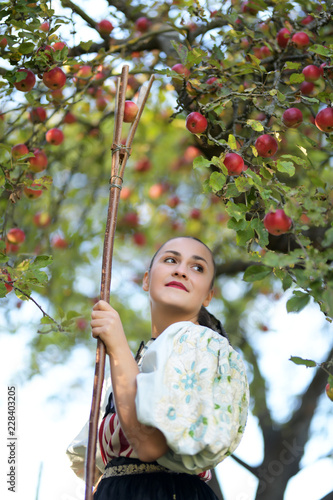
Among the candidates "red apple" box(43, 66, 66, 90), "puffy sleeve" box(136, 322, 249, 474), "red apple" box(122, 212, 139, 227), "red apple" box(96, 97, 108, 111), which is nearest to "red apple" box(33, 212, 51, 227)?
"red apple" box(122, 212, 139, 227)

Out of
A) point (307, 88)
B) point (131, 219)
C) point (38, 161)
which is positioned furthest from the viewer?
point (131, 219)

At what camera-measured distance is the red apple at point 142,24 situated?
3.11m

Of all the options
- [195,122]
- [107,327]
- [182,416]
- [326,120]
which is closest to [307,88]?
[326,120]

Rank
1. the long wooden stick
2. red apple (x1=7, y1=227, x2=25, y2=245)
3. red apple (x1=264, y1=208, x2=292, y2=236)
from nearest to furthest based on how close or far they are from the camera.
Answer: the long wooden stick < red apple (x1=264, y1=208, x2=292, y2=236) < red apple (x1=7, y1=227, x2=25, y2=245)

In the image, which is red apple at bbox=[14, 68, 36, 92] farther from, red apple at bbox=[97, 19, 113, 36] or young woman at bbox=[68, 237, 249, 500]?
young woman at bbox=[68, 237, 249, 500]

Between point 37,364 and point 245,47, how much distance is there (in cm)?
343

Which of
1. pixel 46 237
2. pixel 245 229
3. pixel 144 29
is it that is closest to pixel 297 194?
pixel 245 229

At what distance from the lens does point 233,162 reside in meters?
1.91

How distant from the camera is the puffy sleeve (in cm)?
147

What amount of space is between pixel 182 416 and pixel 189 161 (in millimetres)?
3982

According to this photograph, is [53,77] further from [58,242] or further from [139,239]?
[139,239]

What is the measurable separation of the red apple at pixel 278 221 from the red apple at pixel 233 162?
28 centimetres

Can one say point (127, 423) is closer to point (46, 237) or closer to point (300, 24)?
point (300, 24)

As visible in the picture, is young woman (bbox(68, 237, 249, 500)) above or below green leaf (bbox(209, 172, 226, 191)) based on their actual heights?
below
